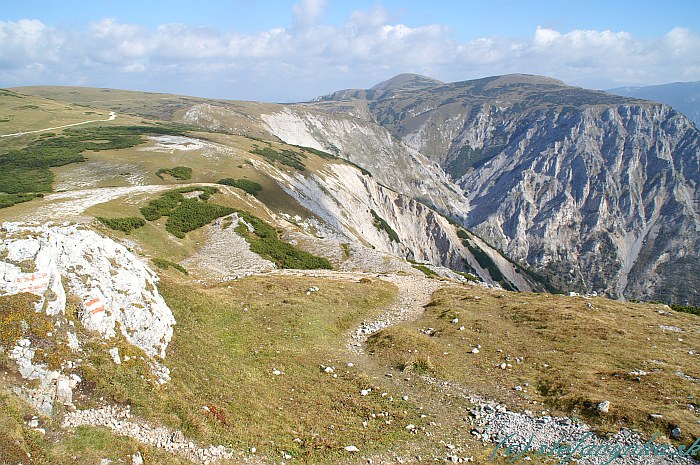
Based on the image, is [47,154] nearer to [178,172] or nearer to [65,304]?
[178,172]

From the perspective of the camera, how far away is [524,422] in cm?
1549

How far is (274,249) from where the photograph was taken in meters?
48.6

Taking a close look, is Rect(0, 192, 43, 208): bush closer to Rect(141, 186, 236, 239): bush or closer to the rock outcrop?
Rect(141, 186, 236, 239): bush

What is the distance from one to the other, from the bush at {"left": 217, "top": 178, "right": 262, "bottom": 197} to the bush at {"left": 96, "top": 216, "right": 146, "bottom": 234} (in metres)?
26.3

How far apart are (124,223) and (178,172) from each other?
92.8ft

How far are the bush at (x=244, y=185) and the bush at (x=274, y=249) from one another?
1547 centimetres

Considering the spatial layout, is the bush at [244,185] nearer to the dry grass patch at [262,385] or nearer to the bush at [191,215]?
the bush at [191,215]

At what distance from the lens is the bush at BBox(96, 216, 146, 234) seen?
39.3 m

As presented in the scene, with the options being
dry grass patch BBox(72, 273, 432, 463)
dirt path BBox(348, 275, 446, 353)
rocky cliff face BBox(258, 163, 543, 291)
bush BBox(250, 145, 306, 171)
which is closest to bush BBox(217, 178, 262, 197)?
rocky cliff face BBox(258, 163, 543, 291)

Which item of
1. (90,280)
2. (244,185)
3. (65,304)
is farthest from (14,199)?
(65,304)

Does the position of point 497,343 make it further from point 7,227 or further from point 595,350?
point 7,227

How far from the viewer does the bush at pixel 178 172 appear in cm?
6525

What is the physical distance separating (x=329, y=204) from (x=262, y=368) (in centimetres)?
7907

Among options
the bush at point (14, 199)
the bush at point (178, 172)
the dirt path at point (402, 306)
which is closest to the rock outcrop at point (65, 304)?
the dirt path at point (402, 306)
